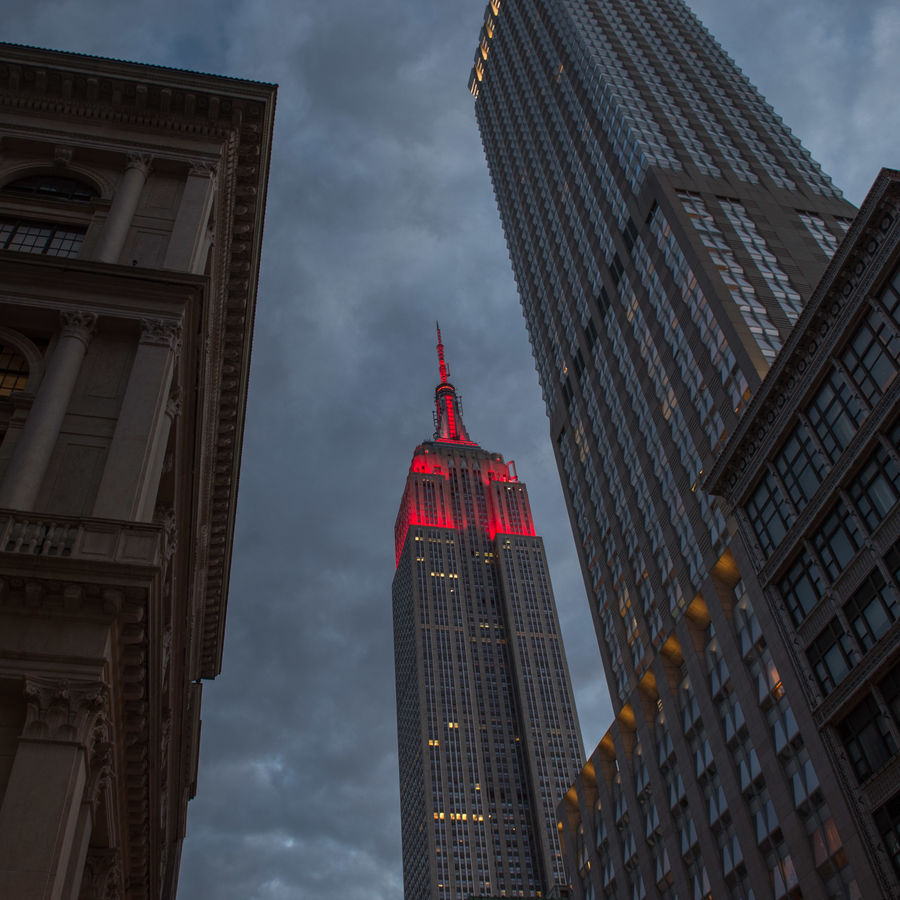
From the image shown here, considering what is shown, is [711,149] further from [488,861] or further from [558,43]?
[488,861]

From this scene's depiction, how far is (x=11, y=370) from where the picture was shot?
25281 millimetres

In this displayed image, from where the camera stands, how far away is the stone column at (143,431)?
21156mm

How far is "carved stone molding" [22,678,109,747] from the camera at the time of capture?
17.1 meters

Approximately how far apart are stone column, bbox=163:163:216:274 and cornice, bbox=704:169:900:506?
92.6ft

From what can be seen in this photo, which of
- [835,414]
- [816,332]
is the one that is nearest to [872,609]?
[835,414]

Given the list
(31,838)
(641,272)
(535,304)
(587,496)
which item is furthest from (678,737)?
(535,304)

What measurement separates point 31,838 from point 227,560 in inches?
1224

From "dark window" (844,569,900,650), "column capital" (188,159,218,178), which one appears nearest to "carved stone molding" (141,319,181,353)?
"column capital" (188,159,218,178)

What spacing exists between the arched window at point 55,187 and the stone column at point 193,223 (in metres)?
3.53

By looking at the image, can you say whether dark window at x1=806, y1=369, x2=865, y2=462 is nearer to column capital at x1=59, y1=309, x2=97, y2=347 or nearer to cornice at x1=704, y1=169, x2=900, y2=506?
cornice at x1=704, y1=169, x2=900, y2=506

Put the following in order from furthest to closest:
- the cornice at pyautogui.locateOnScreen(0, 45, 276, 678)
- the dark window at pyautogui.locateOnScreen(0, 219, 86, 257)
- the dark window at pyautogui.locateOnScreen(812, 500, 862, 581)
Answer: the dark window at pyautogui.locateOnScreen(812, 500, 862, 581)
the cornice at pyautogui.locateOnScreen(0, 45, 276, 678)
the dark window at pyautogui.locateOnScreen(0, 219, 86, 257)

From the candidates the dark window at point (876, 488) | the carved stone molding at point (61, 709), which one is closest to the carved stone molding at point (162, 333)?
the carved stone molding at point (61, 709)

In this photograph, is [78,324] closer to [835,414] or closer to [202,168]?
[202,168]

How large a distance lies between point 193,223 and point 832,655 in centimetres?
3376
